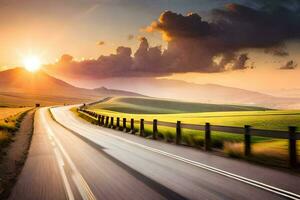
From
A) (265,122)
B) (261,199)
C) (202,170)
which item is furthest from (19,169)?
(265,122)

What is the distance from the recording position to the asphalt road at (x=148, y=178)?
8.98m

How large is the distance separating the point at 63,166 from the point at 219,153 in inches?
266

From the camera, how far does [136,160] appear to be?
48.2 feet

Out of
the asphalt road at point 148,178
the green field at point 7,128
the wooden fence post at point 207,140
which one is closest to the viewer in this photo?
the asphalt road at point 148,178

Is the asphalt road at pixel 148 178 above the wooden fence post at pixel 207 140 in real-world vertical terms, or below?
below

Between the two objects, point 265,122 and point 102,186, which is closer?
point 102,186

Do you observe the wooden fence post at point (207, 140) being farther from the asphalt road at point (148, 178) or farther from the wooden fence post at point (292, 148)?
the wooden fence post at point (292, 148)

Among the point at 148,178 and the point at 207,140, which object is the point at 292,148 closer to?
the point at 148,178

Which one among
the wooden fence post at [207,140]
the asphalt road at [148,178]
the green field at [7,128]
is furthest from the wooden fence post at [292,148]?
the green field at [7,128]

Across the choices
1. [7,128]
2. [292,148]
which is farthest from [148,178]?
[7,128]

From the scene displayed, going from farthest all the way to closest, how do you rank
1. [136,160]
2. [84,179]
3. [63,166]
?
[136,160]
[63,166]
[84,179]

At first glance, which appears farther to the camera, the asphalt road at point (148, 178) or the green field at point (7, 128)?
the green field at point (7, 128)

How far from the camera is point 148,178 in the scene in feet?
35.9

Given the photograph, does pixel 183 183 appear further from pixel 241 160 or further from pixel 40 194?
pixel 241 160
